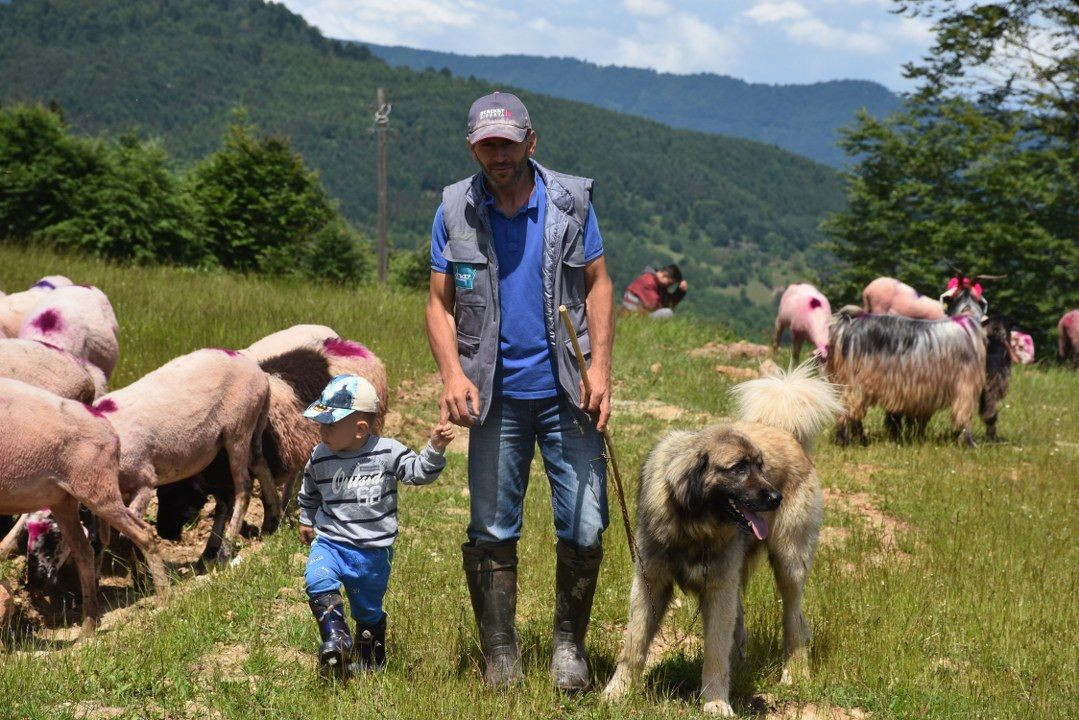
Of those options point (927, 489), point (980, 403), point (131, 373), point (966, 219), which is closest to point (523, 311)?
point (927, 489)

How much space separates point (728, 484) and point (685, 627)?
188 centimetres

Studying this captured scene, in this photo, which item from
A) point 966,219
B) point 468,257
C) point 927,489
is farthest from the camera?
point 966,219

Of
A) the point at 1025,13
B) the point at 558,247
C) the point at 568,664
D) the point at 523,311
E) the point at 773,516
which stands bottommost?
the point at 568,664

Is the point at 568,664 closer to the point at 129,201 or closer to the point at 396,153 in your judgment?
the point at 129,201

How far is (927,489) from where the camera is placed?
9281 mm

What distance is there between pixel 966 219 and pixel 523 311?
33.6 metres

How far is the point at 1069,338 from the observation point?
78.5ft

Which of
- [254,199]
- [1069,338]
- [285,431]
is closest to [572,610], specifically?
[285,431]

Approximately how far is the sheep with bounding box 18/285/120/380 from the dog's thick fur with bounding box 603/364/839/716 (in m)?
5.79

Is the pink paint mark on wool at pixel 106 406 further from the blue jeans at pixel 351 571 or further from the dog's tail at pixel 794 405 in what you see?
the dog's tail at pixel 794 405

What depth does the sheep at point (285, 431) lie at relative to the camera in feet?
26.5

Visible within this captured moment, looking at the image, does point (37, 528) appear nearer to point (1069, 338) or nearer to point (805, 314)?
point (805, 314)

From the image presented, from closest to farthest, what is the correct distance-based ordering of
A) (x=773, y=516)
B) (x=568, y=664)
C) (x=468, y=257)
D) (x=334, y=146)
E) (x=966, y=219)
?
(x=468, y=257), (x=568, y=664), (x=773, y=516), (x=966, y=219), (x=334, y=146)

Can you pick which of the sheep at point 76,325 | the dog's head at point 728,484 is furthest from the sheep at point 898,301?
the dog's head at point 728,484
